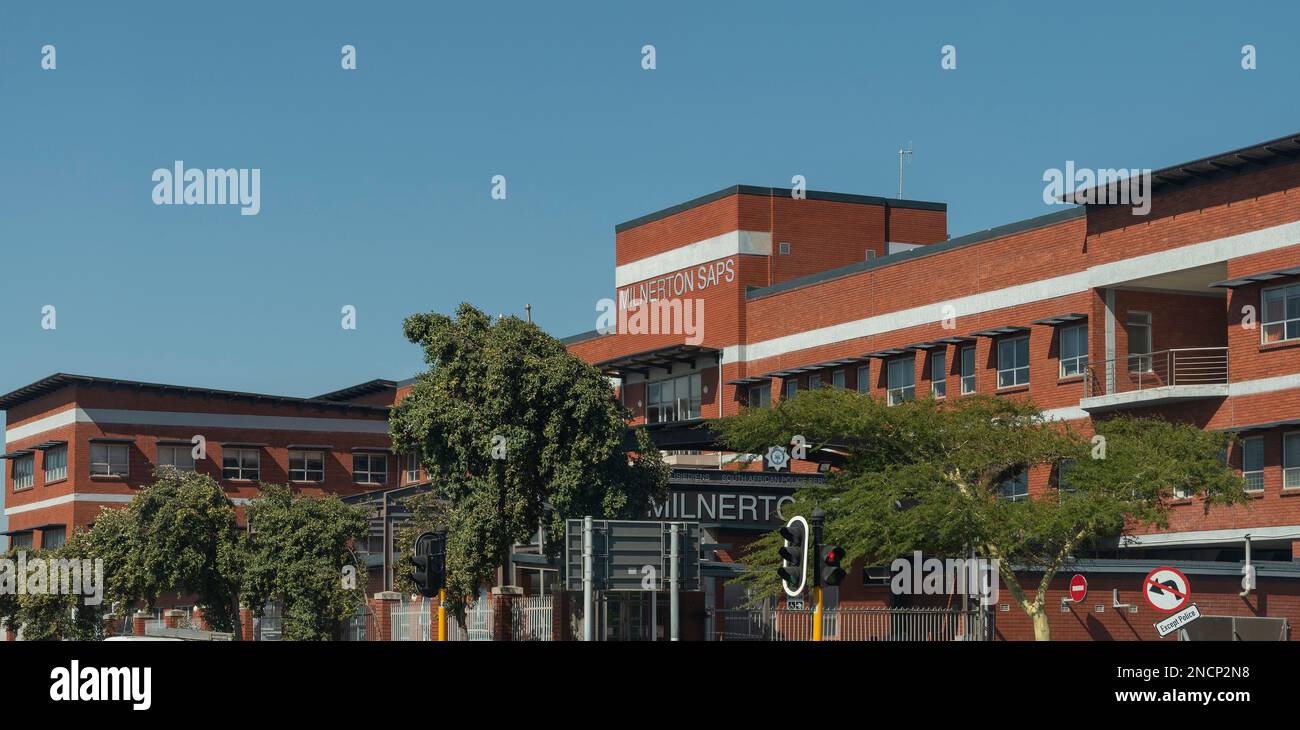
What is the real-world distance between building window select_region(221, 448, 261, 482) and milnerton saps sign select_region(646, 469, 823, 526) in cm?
4320

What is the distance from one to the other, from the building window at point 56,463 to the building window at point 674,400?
3016 centimetres

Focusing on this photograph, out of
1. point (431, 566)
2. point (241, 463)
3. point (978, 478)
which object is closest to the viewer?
point (431, 566)

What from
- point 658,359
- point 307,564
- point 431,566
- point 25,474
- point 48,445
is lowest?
point 307,564

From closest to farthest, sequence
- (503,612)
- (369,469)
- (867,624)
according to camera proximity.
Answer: (867,624)
(503,612)
(369,469)

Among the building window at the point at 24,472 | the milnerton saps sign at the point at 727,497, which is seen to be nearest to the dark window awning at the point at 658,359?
the milnerton saps sign at the point at 727,497

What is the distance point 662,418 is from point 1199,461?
34883 millimetres

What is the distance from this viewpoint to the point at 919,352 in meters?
59.9

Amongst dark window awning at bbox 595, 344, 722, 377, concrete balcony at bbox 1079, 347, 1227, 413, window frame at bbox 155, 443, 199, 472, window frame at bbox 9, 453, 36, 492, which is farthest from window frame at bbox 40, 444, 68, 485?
concrete balcony at bbox 1079, 347, 1227, 413

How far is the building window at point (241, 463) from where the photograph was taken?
284 feet

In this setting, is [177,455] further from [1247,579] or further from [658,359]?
[1247,579]

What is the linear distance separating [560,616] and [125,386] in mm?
48254

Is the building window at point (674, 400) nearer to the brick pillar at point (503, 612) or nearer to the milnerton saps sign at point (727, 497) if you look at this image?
the milnerton saps sign at point (727, 497)

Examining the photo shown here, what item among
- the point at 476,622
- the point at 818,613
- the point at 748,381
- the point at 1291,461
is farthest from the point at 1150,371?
the point at 818,613

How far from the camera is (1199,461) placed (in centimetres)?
4003
